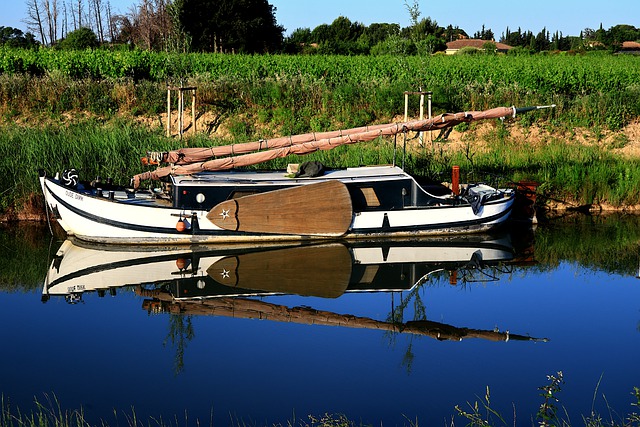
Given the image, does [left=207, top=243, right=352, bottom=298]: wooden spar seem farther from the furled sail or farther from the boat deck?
the furled sail

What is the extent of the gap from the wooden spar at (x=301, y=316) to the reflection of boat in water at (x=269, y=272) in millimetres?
15

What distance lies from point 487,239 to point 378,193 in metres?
2.86

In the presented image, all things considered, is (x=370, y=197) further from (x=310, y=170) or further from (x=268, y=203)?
(x=268, y=203)

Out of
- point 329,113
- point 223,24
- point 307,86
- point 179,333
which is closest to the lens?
point 179,333

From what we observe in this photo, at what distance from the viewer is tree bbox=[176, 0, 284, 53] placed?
54188mm

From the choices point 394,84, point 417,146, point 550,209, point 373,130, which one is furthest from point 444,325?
point 394,84

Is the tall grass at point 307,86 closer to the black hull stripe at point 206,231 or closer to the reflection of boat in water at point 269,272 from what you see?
the black hull stripe at point 206,231

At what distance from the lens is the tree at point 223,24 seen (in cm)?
5419

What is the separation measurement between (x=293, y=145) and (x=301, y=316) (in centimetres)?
591

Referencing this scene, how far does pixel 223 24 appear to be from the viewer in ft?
179

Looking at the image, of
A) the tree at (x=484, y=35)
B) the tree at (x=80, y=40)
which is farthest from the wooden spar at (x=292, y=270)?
the tree at (x=484, y=35)

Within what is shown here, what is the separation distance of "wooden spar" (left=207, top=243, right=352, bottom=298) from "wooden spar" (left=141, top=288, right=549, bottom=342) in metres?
1.01

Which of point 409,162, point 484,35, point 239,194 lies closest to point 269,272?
point 239,194

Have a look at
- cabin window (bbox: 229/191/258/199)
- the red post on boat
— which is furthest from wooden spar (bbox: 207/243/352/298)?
the red post on boat
